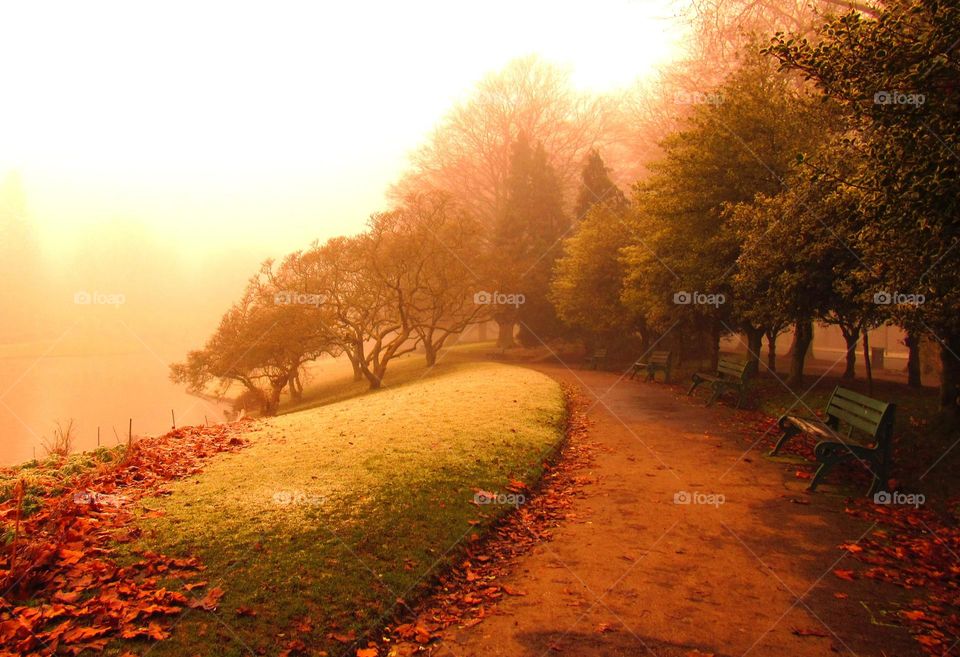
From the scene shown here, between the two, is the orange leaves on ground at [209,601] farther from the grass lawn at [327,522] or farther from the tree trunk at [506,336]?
the tree trunk at [506,336]

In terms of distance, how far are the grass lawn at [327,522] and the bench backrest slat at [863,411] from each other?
494 cm

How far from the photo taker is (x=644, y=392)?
18438mm

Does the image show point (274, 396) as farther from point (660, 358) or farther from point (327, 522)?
point (327, 522)

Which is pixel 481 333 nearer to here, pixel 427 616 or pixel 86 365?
pixel 86 365

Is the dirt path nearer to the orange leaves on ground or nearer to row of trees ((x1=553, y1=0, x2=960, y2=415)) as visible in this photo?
the orange leaves on ground

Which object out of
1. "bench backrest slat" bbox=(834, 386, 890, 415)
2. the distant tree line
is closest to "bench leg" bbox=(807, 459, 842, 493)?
"bench backrest slat" bbox=(834, 386, 890, 415)

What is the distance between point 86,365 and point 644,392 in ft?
168

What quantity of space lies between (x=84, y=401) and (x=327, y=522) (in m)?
37.5

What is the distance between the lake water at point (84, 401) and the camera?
1158 inches

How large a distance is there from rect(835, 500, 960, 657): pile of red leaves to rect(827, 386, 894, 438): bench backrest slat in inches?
42.2

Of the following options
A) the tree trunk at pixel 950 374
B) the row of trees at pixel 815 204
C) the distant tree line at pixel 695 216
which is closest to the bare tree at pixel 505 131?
the distant tree line at pixel 695 216

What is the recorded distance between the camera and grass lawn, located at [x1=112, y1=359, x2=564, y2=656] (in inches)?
178

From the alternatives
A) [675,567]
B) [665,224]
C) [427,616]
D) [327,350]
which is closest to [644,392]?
[665,224]

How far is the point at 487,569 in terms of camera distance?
5980 mm
